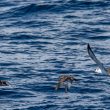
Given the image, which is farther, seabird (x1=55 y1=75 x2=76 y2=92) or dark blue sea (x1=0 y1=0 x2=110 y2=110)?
dark blue sea (x1=0 y1=0 x2=110 y2=110)

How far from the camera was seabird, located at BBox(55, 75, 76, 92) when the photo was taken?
2269 centimetres

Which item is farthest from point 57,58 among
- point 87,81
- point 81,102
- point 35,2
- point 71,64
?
point 35,2

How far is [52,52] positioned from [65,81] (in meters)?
5.06

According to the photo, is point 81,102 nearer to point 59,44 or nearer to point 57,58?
point 57,58

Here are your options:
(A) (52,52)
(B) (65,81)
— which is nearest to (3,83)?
(B) (65,81)

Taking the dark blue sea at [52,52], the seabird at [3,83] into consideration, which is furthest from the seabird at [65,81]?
the seabird at [3,83]

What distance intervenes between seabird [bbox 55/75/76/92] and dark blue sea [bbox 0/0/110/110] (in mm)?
202

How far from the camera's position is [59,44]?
2855 cm

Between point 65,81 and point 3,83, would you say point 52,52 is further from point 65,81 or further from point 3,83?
point 65,81

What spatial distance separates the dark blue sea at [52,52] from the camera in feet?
75.2

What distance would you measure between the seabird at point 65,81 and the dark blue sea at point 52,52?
0.20 m

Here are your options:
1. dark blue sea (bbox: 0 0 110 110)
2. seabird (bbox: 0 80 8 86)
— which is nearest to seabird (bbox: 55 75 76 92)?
dark blue sea (bbox: 0 0 110 110)

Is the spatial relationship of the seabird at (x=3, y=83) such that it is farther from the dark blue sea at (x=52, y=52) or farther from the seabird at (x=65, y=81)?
the seabird at (x=65, y=81)

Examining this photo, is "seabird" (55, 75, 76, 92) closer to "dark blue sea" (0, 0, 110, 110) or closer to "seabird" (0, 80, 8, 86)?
"dark blue sea" (0, 0, 110, 110)
